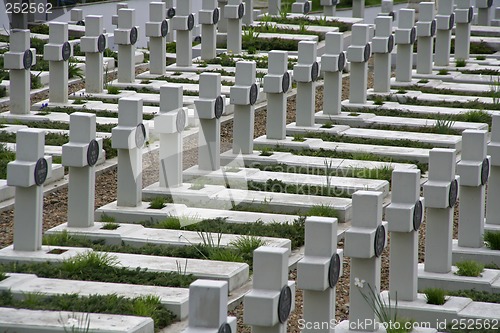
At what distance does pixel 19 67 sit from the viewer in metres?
13.9

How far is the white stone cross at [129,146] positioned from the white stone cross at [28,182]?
121cm

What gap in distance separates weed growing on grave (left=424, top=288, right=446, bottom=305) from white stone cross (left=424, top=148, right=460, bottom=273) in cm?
53

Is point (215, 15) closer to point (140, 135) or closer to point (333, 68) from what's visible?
point (333, 68)

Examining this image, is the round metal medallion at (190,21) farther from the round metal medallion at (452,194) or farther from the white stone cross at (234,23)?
the round metal medallion at (452,194)

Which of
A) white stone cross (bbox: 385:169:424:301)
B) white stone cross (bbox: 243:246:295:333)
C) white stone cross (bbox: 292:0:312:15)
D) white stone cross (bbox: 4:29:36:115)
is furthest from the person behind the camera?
white stone cross (bbox: 292:0:312:15)

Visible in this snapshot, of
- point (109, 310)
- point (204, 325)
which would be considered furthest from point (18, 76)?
point (204, 325)

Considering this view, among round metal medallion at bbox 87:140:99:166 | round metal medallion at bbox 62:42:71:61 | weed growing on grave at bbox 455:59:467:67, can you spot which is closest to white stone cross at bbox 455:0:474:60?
weed growing on grave at bbox 455:59:467:67

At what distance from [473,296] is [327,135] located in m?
5.59

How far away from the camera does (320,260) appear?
694cm

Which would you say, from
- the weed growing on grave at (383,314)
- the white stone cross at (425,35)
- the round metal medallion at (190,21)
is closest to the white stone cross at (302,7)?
the round metal medallion at (190,21)

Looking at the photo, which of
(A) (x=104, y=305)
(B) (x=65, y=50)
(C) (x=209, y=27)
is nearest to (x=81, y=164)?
(A) (x=104, y=305)

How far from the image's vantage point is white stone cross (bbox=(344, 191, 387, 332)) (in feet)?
24.2

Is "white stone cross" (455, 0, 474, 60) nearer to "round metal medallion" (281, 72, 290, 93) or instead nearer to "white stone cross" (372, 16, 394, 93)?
"white stone cross" (372, 16, 394, 93)

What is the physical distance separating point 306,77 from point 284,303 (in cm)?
691
